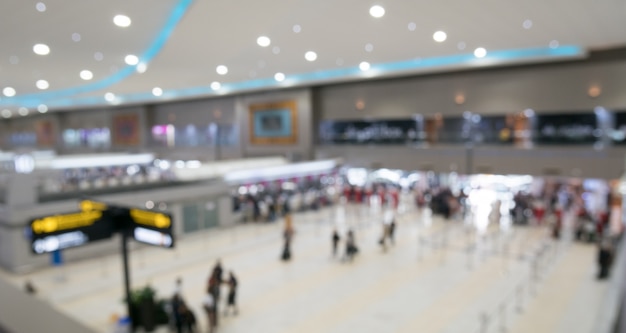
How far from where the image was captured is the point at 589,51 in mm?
17219

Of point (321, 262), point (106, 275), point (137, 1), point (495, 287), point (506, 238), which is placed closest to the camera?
point (137, 1)

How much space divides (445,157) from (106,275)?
16.8m

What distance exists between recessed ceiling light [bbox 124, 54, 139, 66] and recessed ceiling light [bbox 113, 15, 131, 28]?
419 centimetres

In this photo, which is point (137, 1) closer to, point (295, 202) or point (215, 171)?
point (215, 171)

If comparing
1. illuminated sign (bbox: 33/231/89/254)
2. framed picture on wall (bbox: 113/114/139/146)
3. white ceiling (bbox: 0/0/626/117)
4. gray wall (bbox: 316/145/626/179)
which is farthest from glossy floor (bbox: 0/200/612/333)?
framed picture on wall (bbox: 113/114/139/146)

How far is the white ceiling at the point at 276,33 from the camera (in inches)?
353

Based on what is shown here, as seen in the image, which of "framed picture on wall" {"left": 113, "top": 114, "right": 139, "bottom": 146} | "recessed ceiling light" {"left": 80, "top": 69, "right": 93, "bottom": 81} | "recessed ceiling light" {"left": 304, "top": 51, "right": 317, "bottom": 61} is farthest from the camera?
"framed picture on wall" {"left": 113, "top": 114, "right": 139, "bottom": 146}

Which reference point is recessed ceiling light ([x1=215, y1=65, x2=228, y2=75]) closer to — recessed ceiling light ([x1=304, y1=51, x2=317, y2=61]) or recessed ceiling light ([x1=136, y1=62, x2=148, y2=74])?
recessed ceiling light ([x1=136, y1=62, x2=148, y2=74])

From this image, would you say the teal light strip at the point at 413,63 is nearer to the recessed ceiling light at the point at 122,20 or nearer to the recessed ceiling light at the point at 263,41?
the recessed ceiling light at the point at 122,20

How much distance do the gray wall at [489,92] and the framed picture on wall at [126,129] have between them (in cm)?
2074

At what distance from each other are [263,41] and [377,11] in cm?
411

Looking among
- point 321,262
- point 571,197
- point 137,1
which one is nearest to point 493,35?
point 321,262

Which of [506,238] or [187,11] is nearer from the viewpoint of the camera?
[187,11]

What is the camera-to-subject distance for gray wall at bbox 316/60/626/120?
17.4 meters
